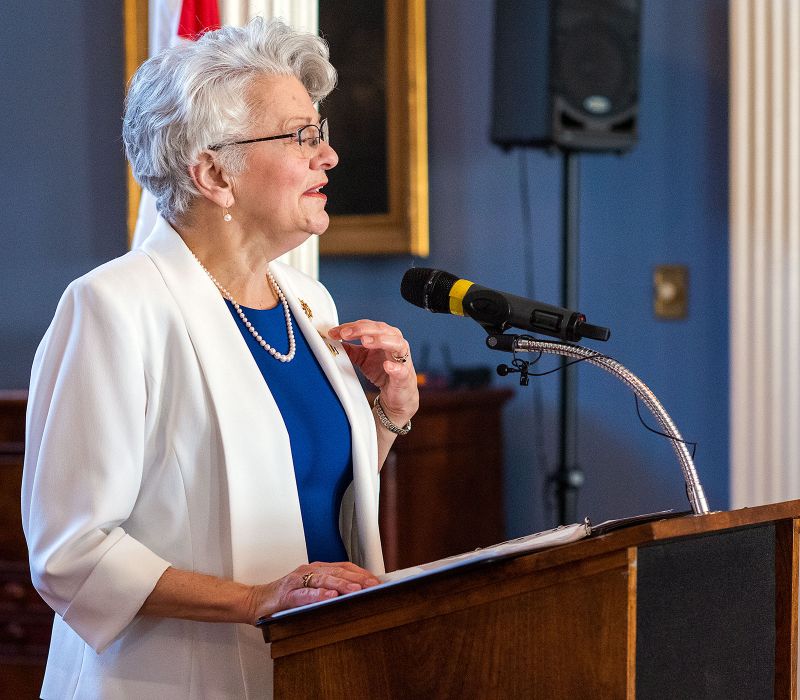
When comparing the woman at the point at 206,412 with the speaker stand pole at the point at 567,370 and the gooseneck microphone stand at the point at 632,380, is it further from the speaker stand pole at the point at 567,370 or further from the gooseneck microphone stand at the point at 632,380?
the speaker stand pole at the point at 567,370

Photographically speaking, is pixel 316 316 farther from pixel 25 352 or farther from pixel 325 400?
pixel 25 352

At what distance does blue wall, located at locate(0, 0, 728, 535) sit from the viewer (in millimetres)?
3861

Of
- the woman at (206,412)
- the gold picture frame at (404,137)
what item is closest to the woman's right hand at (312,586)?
the woman at (206,412)

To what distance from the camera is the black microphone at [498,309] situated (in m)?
1.50

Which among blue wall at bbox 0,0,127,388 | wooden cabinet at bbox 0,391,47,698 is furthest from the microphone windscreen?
blue wall at bbox 0,0,127,388

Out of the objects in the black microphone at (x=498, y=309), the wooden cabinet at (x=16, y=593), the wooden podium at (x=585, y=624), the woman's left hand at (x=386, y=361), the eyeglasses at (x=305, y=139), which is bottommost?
the wooden cabinet at (x=16, y=593)

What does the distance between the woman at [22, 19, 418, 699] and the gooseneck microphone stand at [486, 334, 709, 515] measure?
357mm

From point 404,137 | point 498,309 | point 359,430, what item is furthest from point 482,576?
point 404,137

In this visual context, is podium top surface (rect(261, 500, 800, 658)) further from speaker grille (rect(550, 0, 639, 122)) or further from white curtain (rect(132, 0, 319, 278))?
speaker grille (rect(550, 0, 639, 122))

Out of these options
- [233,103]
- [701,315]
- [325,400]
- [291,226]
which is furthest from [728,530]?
[701,315]

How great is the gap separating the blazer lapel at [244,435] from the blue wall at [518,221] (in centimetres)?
217

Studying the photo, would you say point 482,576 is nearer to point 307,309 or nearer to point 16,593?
point 307,309

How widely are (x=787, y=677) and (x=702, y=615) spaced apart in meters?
0.23

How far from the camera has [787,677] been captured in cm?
148
